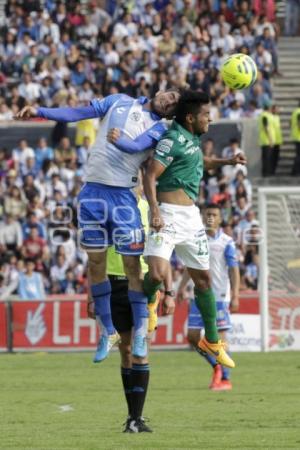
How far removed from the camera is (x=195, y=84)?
98.6 ft

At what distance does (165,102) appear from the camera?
1223cm

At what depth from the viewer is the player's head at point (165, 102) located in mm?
12211

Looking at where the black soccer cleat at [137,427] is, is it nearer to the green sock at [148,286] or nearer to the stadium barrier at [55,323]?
the green sock at [148,286]

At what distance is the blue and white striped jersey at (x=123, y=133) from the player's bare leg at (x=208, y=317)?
43.8 inches

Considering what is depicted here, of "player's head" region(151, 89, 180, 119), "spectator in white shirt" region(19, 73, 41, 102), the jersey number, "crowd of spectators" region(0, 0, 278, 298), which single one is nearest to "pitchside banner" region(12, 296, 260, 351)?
"crowd of spectators" region(0, 0, 278, 298)

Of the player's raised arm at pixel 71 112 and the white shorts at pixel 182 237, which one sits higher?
the player's raised arm at pixel 71 112

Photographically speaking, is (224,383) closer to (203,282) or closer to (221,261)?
(221,261)

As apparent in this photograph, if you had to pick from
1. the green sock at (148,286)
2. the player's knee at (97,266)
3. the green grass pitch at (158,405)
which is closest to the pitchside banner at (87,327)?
the green grass pitch at (158,405)

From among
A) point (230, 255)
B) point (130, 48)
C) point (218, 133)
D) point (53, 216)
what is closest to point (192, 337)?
point (230, 255)

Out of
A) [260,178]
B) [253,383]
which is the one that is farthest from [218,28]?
[253,383]

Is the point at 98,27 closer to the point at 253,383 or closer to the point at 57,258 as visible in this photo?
the point at 57,258

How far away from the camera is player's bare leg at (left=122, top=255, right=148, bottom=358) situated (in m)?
12.1

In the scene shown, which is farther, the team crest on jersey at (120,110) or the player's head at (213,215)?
the player's head at (213,215)

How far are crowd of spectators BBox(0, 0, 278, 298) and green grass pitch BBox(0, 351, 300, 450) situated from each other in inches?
154
